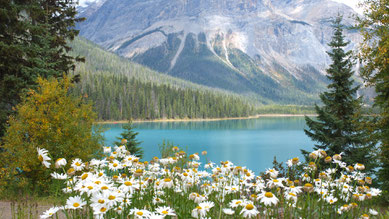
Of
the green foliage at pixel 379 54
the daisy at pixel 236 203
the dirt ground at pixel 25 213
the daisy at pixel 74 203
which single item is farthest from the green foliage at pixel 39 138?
the green foliage at pixel 379 54

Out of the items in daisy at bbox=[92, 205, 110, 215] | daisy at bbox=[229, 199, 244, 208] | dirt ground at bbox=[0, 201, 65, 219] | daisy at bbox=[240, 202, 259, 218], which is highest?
daisy at bbox=[92, 205, 110, 215]

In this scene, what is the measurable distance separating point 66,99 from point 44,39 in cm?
428

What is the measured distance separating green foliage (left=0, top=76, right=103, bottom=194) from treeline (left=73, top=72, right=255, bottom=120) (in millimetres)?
97171

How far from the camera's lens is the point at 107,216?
125 inches

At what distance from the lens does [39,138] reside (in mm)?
10844

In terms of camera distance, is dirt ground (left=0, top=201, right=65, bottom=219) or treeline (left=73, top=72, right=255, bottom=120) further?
treeline (left=73, top=72, right=255, bottom=120)

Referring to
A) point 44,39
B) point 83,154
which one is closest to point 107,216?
point 83,154

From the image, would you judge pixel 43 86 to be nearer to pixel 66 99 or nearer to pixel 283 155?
pixel 66 99

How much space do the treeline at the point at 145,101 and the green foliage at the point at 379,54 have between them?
101 m

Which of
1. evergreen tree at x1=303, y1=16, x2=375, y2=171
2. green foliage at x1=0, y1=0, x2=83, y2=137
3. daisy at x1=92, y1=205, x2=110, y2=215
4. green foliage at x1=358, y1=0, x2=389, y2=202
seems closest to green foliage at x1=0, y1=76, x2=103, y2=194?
green foliage at x1=0, y1=0, x2=83, y2=137

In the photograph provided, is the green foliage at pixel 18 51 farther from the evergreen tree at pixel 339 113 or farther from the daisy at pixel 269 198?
the evergreen tree at pixel 339 113

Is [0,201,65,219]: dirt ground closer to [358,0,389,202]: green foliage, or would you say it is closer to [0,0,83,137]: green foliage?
[0,0,83,137]: green foliage

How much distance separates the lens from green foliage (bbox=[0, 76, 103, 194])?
10117 mm

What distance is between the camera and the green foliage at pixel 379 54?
9.94 metres
